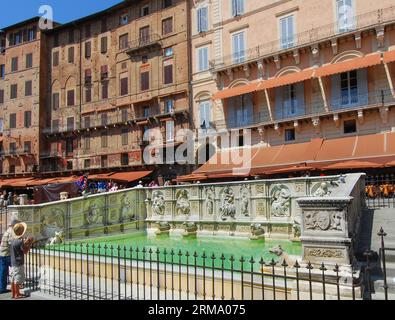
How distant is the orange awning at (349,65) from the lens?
72.6ft

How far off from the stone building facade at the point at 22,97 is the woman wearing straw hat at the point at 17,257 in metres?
35.3

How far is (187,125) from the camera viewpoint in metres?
32.1

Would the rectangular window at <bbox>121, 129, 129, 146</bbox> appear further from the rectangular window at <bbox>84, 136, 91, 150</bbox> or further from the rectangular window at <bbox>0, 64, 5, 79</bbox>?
the rectangular window at <bbox>0, 64, 5, 79</bbox>

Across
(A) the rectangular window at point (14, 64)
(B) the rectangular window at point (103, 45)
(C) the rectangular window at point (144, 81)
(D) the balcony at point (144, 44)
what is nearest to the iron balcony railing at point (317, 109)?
(C) the rectangular window at point (144, 81)

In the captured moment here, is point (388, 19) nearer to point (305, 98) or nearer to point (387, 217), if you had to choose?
point (305, 98)

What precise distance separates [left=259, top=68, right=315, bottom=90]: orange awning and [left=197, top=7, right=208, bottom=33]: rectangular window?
7631 mm

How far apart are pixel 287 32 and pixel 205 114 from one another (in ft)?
26.6

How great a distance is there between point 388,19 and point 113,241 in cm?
1827

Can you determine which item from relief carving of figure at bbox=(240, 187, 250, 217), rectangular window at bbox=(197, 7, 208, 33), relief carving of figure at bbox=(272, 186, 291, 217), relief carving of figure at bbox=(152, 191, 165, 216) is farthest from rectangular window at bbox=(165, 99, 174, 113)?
relief carving of figure at bbox=(272, 186, 291, 217)

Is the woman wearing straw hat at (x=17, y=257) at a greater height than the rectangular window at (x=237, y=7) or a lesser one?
lesser

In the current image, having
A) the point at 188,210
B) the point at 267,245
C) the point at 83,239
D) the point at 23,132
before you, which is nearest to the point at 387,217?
the point at 267,245

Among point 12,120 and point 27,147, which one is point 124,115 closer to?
point 27,147

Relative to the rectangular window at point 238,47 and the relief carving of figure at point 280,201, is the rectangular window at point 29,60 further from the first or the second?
the relief carving of figure at point 280,201

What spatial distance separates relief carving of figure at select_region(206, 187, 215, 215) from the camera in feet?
45.7
